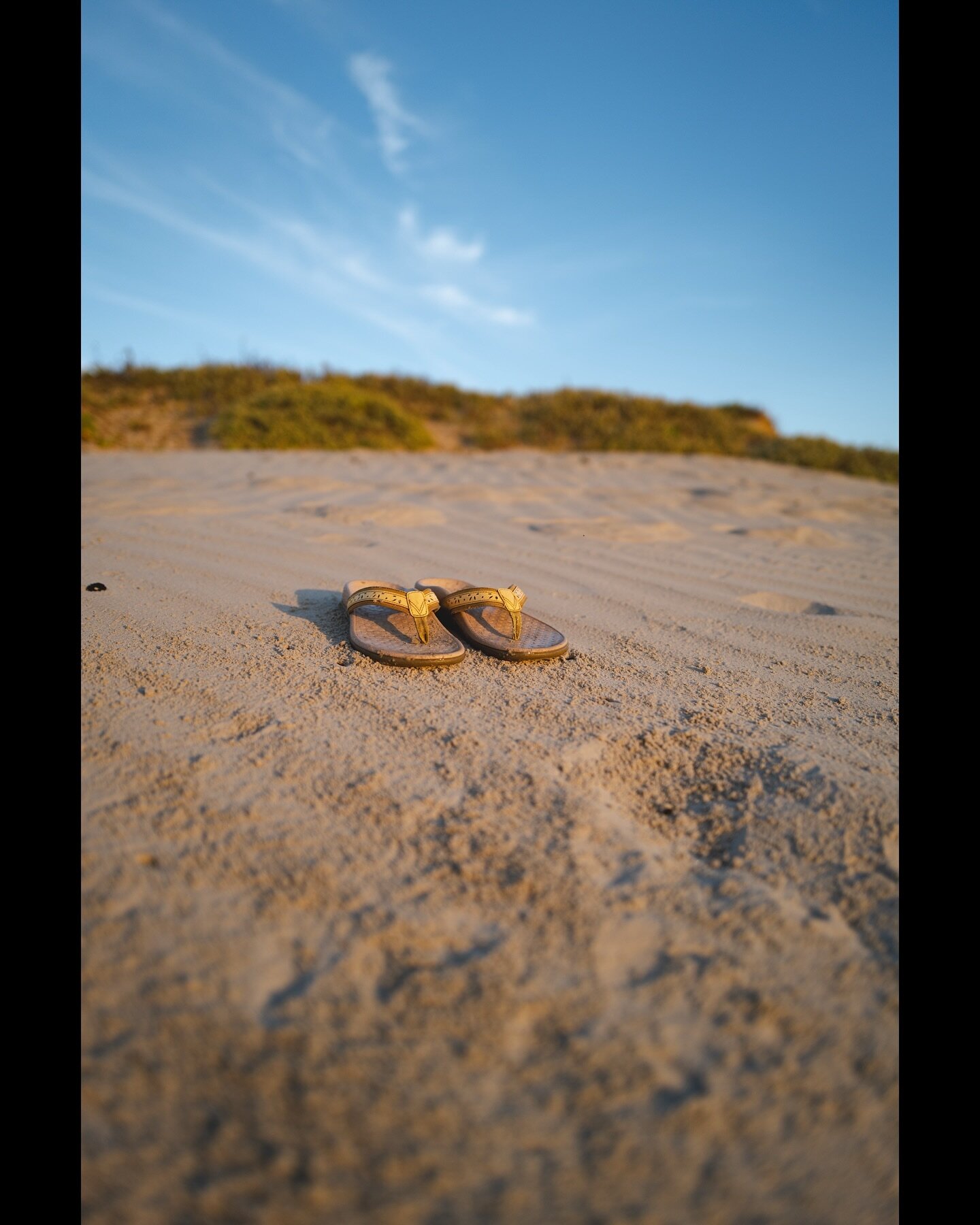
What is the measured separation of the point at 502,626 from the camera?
2.24 metres

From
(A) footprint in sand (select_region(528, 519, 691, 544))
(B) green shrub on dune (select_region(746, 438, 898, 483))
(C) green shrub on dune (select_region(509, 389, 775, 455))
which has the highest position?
(C) green shrub on dune (select_region(509, 389, 775, 455))

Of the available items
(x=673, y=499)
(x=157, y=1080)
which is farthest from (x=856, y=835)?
(x=673, y=499)

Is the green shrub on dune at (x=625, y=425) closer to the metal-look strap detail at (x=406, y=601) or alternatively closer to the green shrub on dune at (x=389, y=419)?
the green shrub on dune at (x=389, y=419)

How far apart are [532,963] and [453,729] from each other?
700 mm

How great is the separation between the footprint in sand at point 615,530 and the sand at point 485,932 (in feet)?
5.64

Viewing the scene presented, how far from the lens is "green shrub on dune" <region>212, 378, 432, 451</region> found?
8742 millimetres

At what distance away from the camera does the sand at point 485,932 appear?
70cm

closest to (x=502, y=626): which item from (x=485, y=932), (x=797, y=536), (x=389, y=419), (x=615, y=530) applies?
(x=485, y=932)

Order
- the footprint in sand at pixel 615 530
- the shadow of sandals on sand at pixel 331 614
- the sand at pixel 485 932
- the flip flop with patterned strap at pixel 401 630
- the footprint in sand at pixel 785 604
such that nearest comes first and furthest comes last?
the sand at pixel 485 932
the flip flop with patterned strap at pixel 401 630
the shadow of sandals on sand at pixel 331 614
the footprint in sand at pixel 785 604
the footprint in sand at pixel 615 530

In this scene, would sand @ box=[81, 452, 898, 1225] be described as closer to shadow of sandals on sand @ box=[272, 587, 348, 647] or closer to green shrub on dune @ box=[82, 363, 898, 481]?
shadow of sandals on sand @ box=[272, 587, 348, 647]

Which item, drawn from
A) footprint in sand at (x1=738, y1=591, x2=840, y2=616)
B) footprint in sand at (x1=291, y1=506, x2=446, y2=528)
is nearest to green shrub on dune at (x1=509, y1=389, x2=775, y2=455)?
footprint in sand at (x1=291, y1=506, x2=446, y2=528)

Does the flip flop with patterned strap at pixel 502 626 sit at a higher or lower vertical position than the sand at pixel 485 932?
higher

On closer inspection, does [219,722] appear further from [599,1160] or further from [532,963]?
[599,1160]

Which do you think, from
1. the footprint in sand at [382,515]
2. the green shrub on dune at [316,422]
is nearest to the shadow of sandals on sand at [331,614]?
the footprint in sand at [382,515]
